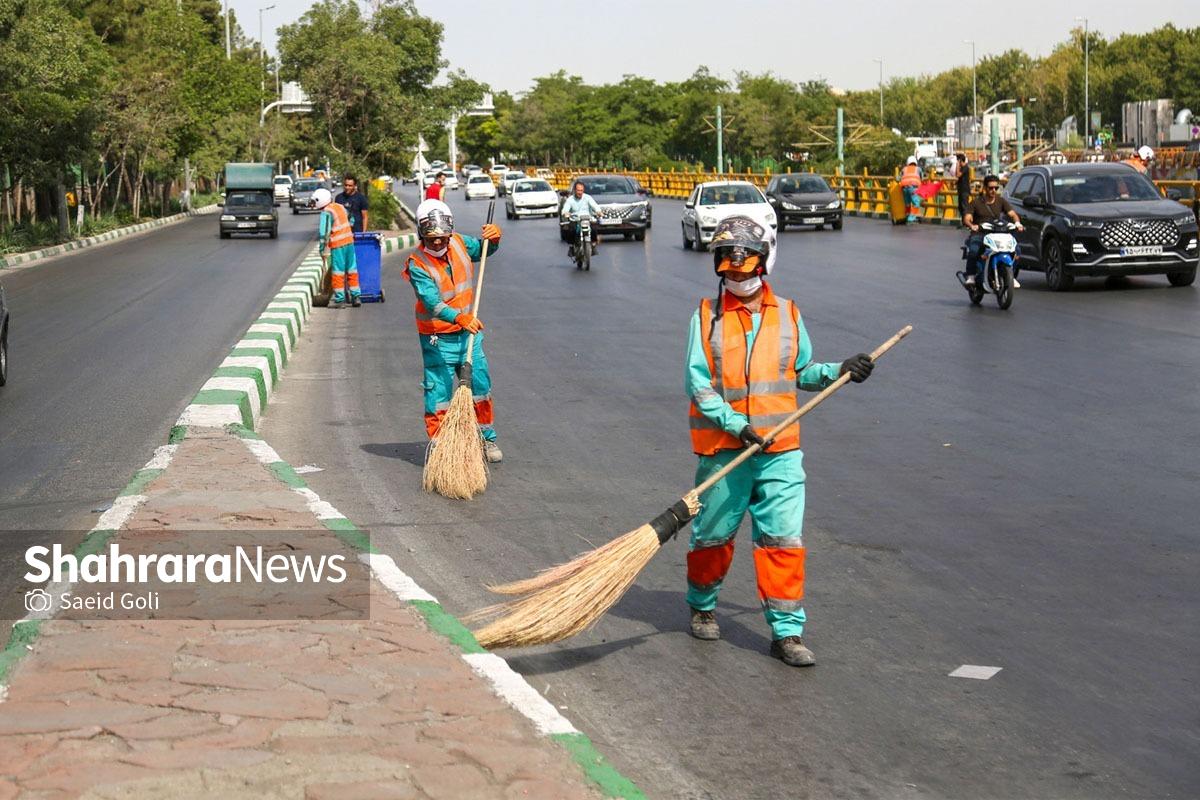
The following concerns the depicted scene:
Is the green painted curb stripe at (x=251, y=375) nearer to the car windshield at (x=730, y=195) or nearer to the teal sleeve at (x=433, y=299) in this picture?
the teal sleeve at (x=433, y=299)

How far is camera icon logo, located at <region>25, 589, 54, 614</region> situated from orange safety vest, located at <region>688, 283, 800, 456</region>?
2540mm

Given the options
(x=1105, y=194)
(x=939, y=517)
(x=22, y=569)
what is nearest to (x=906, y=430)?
(x=939, y=517)

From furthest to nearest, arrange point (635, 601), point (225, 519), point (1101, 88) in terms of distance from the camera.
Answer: point (1101, 88) → point (225, 519) → point (635, 601)

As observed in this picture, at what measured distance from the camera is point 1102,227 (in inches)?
828

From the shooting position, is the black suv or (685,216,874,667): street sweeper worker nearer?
(685,216,874,667): street sweeper worker

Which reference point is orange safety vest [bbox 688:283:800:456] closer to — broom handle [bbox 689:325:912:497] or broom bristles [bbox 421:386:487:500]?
broom handle [bbox 689:325:912:497]

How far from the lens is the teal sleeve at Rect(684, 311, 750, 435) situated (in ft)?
19.4

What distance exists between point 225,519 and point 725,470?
109 inches

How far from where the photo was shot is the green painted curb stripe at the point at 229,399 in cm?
1119

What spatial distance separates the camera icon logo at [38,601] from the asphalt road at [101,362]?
1.05m

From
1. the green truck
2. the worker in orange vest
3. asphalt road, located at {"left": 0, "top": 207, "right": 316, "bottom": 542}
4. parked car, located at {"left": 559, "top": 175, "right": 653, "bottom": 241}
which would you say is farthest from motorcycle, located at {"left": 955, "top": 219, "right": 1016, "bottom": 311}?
the green truck

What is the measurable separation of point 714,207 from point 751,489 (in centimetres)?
2834

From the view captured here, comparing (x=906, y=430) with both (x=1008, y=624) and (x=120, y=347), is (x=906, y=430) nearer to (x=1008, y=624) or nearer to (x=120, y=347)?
(x=1008, y=624)

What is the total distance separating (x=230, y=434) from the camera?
33.5 feet
